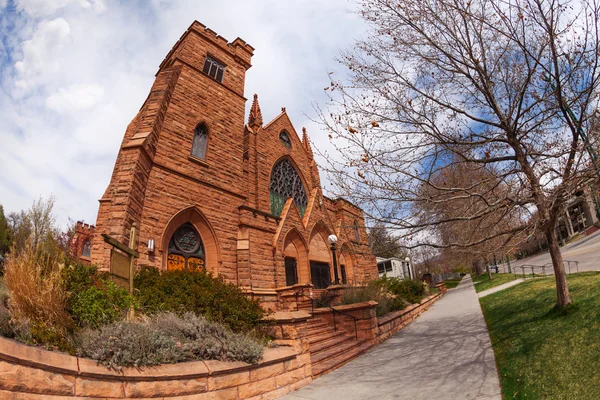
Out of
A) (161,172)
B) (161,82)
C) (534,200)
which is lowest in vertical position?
(534,200)

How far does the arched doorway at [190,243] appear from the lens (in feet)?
35.8

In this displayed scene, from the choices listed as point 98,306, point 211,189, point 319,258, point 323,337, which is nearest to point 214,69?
point 211,189

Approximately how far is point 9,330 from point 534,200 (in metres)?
8.13

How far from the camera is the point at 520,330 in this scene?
272 inches

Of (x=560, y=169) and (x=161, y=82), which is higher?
(x=161, y=82)

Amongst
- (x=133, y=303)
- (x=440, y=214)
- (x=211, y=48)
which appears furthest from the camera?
(x=211, y=48)

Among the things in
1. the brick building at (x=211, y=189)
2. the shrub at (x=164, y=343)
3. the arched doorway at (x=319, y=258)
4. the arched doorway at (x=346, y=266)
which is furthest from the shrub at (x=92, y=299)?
the arched doorway at (x=346, y=266)

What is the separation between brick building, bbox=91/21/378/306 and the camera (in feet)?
32.7

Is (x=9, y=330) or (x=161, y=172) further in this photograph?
(x=161, y=172)

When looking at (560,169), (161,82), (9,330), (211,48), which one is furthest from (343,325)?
(211,48)

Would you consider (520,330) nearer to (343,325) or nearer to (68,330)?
(343,325)

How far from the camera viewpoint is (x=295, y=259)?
54.9ft

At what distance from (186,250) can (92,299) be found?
679 cm

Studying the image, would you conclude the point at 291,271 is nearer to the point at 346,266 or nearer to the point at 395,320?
the point at 395,320
